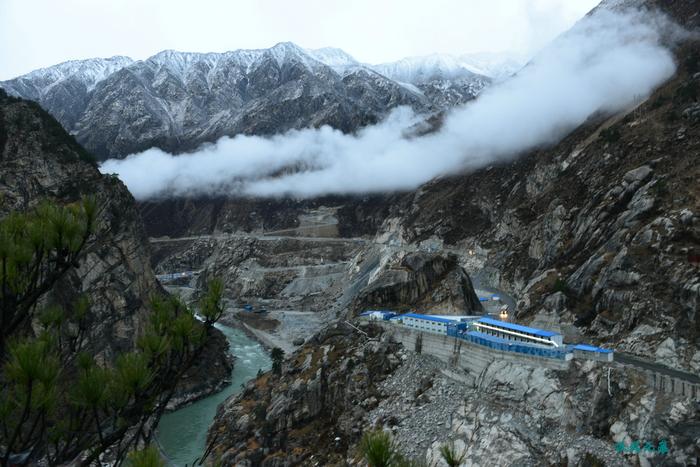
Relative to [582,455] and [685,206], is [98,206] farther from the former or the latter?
[685,206]

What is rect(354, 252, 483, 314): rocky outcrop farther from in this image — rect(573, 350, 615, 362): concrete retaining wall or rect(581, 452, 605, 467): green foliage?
rect(581, 452, 605, 467): green foliage

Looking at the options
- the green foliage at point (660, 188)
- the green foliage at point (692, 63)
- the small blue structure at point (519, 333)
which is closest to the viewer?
the small blue structure at point (519, 333)

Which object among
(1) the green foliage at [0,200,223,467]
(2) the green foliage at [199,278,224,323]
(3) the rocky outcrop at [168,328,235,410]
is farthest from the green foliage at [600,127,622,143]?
(1) the green foliage at [0,200,223,467]

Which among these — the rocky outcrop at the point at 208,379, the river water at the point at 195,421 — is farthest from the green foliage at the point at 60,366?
the rocky outcrop at the point at 208,379

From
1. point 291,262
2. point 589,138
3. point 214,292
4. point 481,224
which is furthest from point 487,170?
point 214,292

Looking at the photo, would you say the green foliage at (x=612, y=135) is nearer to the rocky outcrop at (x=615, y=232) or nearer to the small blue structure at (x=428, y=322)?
the rocky outcrop at (x=615, y=232)

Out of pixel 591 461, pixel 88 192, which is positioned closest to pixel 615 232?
pixel 591 461
